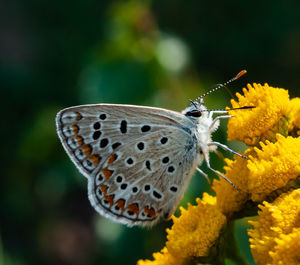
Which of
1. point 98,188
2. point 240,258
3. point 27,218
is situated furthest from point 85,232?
point 240,258

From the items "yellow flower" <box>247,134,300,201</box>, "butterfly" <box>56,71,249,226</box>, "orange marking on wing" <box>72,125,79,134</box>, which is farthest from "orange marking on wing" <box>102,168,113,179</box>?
"yellow flower" <box>247,134,300,201</box>

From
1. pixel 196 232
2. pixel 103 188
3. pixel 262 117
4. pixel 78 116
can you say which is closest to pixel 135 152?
pixel 103 188

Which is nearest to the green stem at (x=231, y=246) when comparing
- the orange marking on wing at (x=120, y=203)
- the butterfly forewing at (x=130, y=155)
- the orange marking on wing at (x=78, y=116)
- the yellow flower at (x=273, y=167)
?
the yellow flower at (x=273, y=167)

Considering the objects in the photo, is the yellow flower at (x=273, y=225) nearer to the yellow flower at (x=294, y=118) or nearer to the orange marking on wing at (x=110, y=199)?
the yellow flower at (x=294, y=118)

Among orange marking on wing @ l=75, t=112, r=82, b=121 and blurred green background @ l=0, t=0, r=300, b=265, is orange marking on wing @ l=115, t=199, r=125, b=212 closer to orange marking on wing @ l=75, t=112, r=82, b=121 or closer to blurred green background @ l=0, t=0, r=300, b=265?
orange marking on wing @ l=75, t=112, r=82, b=121

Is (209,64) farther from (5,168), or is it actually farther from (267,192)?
(267,192)

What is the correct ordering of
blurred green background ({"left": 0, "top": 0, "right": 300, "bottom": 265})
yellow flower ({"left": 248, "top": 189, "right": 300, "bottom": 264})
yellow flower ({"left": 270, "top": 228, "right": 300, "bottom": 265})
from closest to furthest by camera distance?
1. yellow flower ({"left": 270, "top": 228, "right": 300, "bottom": 265})
2. yellow flower ({"left": 248, "top": 189, "right": 300, "bottom": 264})
3. blurred green background ({"left": 0, "top": 0, "right": 300, "bottom": 265})
